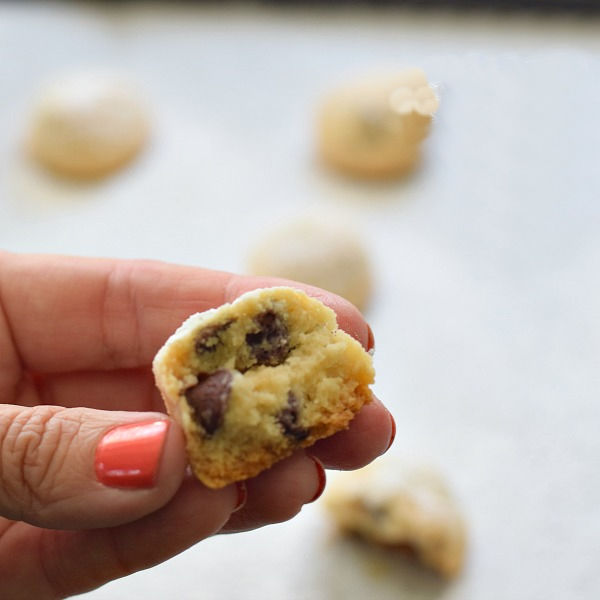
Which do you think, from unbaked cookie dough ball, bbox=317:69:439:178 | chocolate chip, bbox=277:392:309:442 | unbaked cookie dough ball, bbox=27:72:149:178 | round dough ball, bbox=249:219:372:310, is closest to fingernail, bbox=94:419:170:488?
chocolate chip, bbox=277:392:309:442

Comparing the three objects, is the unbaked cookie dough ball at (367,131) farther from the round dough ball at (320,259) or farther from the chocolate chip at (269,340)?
the chocolate chip at (269,340)

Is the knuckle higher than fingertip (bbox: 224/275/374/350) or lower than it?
lower

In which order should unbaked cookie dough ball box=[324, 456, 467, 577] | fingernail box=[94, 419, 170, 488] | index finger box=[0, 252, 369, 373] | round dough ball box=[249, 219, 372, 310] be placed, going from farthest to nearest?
round dough ball box=[249, 219, 372, 310], unbaked cookie dough ball box=[324, 456, 467, 577], index finger box=[0, 252, 369, 373], fingernail box=[94, 419, 170, 488]

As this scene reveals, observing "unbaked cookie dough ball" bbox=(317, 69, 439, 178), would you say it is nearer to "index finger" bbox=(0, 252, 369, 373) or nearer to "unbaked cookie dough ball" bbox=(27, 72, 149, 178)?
"unbaked cookie dough ball" bbox=(27, 72, 149, 178)

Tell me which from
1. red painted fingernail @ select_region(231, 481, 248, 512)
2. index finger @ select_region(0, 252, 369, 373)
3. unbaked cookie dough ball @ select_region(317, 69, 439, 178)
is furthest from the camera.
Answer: unbaked cookie dough ball @ select_region(317, 69, 439, 178)

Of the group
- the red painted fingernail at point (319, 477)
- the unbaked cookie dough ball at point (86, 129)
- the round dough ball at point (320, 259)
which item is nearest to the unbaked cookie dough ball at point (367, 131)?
the round dough ball at point (320, 259)

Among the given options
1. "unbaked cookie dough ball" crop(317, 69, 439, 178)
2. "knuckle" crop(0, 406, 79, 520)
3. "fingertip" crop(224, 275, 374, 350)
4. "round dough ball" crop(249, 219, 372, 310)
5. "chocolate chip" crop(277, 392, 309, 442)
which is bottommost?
"round dough ball" crop(249, 219, 372, 310)

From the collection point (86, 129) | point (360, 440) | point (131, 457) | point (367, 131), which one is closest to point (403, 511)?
point (360, 440)

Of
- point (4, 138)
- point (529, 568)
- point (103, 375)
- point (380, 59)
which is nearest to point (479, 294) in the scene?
point (529, 568)
